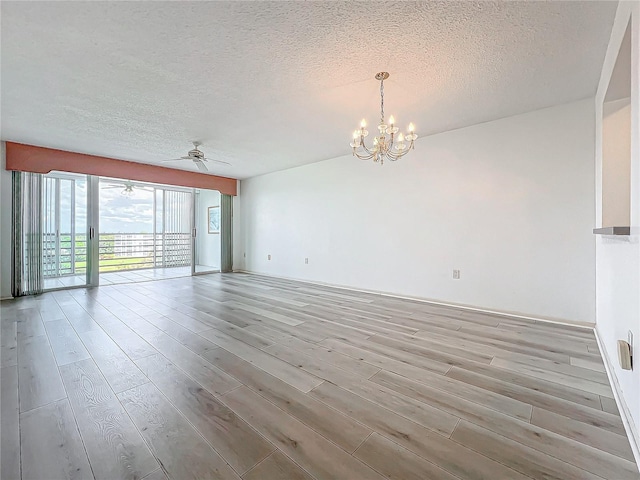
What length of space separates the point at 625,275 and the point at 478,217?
2036 millimetres

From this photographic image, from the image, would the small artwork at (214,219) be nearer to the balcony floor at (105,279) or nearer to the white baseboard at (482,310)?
the balcony floor at (105,279)

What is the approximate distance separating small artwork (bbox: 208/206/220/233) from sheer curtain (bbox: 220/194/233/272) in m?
0.82

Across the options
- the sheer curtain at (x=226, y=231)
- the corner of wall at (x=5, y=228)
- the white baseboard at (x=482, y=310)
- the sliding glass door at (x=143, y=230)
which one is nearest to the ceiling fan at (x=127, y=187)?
the sliding glass door at (x=143, y=230)

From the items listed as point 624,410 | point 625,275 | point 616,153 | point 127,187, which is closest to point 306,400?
point 624,410

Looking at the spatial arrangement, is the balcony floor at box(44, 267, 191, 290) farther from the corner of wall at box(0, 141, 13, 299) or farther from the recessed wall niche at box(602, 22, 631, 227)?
the recessed wall niche at box(602, 22, 631, 227)

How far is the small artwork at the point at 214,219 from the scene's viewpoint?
781 centimetres

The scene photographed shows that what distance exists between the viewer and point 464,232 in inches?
144

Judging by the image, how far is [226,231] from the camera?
706cm

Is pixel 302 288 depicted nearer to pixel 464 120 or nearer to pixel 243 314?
pixel 243 314

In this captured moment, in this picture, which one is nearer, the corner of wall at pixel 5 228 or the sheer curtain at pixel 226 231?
the corner of wall at pixel 5 228

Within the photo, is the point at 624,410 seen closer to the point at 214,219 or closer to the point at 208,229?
the point at 214,219

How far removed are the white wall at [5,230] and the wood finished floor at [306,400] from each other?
1627 millimetres

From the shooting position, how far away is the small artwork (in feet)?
25.6

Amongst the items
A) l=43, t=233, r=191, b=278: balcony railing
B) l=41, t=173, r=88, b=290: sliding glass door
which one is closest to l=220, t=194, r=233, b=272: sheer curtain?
l=43, t=233, r=191, b=278: balcony railing
